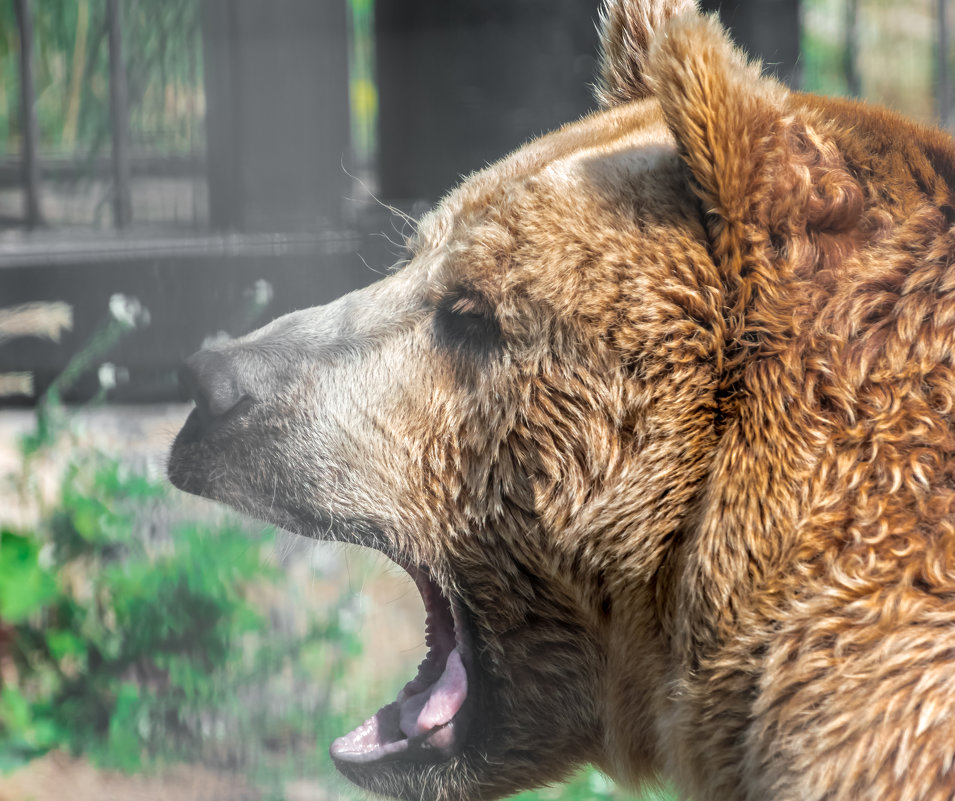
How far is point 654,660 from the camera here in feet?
5.77

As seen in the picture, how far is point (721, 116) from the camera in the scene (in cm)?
157

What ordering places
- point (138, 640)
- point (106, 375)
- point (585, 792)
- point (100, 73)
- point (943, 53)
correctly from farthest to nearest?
point (943, 53)
point (100, 73)
point (106, 375)
point (138, 640)
point (585, 792)

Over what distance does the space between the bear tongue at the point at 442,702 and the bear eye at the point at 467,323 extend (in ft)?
2.04

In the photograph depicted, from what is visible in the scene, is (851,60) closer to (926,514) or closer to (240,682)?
(240,682)

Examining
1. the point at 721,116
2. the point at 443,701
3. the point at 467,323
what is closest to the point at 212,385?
the point at 467,323

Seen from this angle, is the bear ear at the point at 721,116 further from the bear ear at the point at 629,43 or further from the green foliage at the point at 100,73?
the green foliage at the point at 100,73

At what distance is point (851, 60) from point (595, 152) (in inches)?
259

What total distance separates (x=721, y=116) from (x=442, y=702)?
1.21 meters

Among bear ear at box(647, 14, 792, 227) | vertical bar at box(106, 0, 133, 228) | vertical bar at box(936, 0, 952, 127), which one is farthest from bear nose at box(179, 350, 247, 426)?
vertical bar at box(936, 0, 952, 127)

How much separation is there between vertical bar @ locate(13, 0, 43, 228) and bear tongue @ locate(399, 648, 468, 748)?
9.93ft

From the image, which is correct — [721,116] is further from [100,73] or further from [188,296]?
[100,73]

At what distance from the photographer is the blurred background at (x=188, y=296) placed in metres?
3.60

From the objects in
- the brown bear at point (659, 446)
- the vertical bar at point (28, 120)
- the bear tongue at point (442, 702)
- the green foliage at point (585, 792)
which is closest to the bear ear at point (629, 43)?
the brown bear at point (659, 446)

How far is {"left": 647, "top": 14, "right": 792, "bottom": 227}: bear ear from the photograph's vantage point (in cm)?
156
